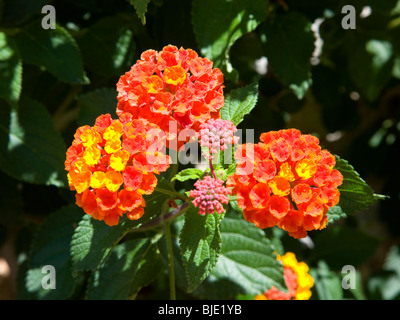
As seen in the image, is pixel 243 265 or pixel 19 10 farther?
pixel 19 10

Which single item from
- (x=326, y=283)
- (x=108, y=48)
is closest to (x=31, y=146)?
(x=108, y=48)

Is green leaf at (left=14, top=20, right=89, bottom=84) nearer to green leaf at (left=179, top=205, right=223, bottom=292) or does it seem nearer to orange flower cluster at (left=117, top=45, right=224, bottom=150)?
orange flower cluster at (left=117, top=45, right=224, bottom=150)

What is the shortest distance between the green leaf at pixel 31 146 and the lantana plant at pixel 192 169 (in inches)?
14.6

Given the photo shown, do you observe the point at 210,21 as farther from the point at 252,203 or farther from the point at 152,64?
the point at 252,203

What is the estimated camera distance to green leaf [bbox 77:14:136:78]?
1.57 metres

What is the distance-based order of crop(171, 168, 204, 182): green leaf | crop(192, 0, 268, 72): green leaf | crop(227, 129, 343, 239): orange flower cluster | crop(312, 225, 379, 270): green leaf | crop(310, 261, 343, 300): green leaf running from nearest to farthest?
crop(227, 129, 343, 239): orange flower cluster, crop(171, 168, 204, 182): green leaf, crop(192, 0, 268, 72): green leaf, crop(310, 261, 343, 300): green leaf, crop(312, 225, 379, 270): green leaf

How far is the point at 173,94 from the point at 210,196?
0.25 meters

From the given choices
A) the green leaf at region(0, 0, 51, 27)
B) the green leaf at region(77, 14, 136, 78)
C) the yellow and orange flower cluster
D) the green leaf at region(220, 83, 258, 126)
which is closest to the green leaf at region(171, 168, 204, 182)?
the green leaf at region(220, 83, 258, 126)

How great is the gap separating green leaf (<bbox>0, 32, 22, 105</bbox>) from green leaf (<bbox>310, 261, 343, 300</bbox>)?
110cm

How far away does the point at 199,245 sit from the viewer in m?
1.07

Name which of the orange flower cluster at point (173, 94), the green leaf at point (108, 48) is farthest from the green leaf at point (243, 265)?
the green leaf at point (108, 48)

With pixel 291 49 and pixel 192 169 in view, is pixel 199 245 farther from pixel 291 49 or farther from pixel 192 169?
pixel 291 49

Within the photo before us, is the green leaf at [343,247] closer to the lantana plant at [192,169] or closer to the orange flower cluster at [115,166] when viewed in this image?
the lantana plant at [192,169]

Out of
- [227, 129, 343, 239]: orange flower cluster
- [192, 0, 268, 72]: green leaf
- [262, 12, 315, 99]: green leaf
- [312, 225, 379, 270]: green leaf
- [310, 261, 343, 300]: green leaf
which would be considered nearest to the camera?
[227, 129, 343, 239]: orange flower cluster
